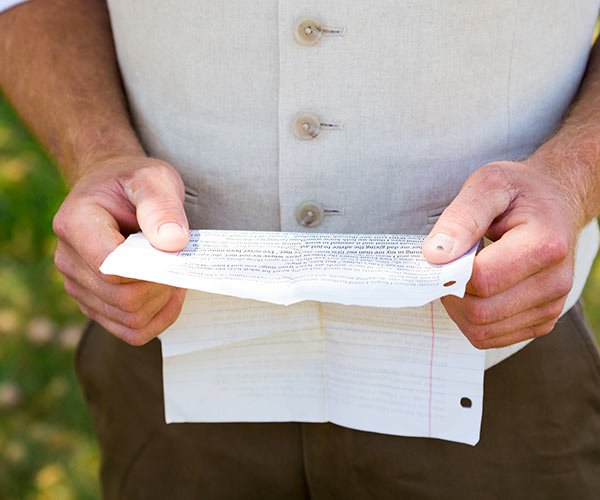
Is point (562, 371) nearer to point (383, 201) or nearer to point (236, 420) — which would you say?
point (383, 201)

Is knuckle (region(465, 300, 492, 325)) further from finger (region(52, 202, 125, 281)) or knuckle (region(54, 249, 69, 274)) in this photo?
knuckle (region(54, 249, 69, 274))

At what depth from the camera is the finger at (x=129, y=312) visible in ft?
3.10

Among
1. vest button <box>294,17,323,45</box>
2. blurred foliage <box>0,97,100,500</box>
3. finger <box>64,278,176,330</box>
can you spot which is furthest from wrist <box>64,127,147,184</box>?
blurred foliage <box>0,97,100,500</box>

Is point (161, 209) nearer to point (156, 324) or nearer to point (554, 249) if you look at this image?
point (156, 324)

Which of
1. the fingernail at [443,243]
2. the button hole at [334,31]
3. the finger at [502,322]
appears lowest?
the finger at [502,322]

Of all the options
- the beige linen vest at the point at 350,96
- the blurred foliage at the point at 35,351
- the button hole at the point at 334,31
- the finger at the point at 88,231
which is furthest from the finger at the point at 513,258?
the blurred foliage at the point at 35,351

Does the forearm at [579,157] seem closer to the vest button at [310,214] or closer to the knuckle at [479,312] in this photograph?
the knuckle at [479,312]

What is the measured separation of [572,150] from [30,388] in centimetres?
225

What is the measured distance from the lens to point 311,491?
1.24 meters

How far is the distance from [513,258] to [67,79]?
35.2 inches

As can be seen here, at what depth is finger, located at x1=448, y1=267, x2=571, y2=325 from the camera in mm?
869

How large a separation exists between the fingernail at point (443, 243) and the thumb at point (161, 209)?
330 mm

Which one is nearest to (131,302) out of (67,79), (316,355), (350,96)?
(316,355)

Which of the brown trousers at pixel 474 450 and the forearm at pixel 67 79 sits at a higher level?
the forearm at pixel 67 79
